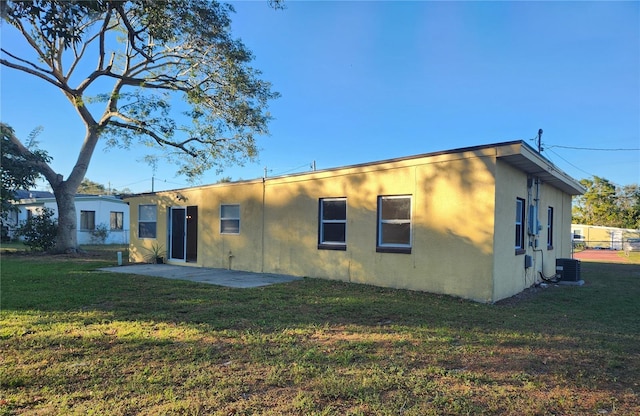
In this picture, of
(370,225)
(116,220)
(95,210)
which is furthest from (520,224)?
(116,220)

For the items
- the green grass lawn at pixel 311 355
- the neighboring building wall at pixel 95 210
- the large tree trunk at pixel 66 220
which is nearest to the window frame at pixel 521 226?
the green grass lawn at pixel 311 355

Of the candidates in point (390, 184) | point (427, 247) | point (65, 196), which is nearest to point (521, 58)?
point (390, 184)

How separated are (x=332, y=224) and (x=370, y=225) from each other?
1252 millimetres

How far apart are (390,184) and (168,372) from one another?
6456mm

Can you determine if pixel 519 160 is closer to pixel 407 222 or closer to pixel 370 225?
pixel 407 222

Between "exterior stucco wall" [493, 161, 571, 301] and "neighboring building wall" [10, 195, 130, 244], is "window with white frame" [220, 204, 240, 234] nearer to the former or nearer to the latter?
"exterior stucco wall" [493, 161, 571, 301]

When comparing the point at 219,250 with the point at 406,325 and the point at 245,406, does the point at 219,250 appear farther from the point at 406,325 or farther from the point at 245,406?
the point at 245,406

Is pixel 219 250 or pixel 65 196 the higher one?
pixel 65 196

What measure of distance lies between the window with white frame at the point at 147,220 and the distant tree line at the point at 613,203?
1785 inches

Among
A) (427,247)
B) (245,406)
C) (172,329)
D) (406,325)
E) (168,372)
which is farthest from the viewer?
(427,247)

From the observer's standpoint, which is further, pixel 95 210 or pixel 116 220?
pixel 116 220

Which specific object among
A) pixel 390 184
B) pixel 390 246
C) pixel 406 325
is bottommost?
pixel 406 325

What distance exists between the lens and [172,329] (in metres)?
5.28

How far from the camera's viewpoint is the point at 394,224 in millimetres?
9141
